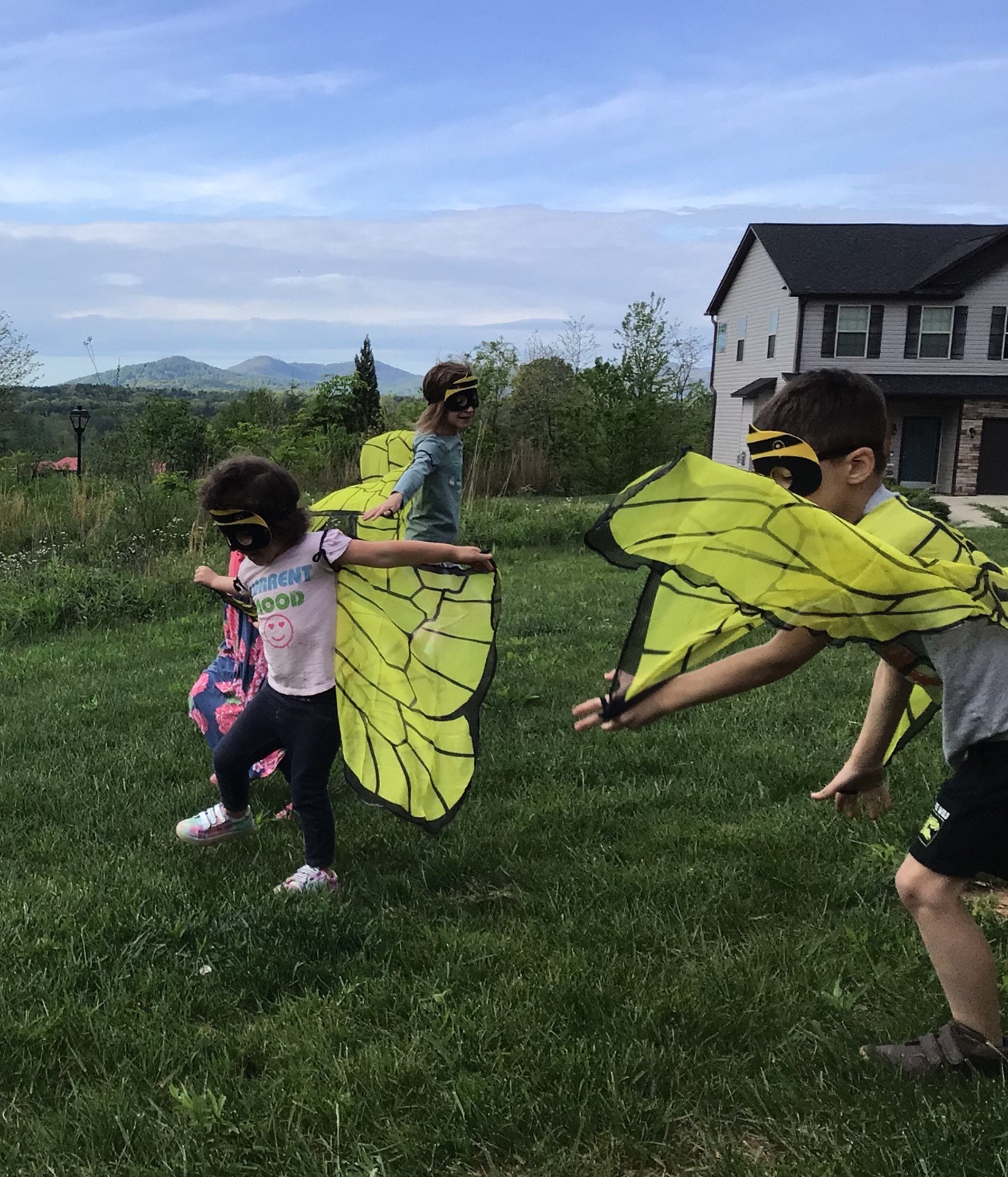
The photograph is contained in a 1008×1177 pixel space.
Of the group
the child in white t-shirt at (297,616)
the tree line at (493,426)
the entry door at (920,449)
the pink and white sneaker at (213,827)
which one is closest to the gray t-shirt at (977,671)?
the child in white t-shirt at (297,616)

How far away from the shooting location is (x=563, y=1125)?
2330 mm

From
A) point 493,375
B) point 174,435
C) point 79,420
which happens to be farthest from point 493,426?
point 174,435

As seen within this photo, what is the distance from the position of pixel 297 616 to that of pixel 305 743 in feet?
1.53

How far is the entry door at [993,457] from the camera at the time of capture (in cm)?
2783

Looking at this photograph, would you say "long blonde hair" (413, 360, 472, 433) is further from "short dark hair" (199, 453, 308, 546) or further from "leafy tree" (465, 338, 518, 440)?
"leafy tree" (465, 338, 518, 440)

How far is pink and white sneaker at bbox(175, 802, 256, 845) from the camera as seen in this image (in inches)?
151

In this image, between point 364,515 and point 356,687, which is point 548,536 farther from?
point 356,687

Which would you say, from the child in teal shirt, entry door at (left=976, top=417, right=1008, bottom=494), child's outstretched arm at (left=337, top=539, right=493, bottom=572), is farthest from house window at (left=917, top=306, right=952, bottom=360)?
child's outstretched arm at (left=337, top=539, right=493, bottom=572)

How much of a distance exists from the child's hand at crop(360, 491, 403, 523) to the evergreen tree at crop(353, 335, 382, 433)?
1448 centimetres

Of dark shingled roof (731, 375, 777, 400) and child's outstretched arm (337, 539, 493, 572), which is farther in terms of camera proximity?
dark shingled roof (731, 375, 777, 400)

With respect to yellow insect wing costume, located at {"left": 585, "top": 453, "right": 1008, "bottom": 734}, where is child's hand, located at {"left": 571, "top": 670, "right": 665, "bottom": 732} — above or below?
below

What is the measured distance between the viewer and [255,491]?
11.2 feet

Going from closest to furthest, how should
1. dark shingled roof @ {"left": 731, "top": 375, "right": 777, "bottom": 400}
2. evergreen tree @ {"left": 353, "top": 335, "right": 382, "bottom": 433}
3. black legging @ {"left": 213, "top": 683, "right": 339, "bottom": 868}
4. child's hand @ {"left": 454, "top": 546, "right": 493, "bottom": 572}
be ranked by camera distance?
black legging @ {"left": 213, "top": 683, "right": 339, "bottom": 868} → child's hand @ {"left": 454, "top": 546, "right": 493, "bottom": 572} → evergreen tree @ {"left": 353, "top": 335, "right": 382, "bottom": 433} → dark shingled roof @ {"left": 731, "top": 375, "right": 777, "bottom": 400}

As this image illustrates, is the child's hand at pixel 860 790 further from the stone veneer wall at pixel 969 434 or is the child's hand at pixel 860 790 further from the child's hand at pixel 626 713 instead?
the stone veneer wall at pixel 969 434
